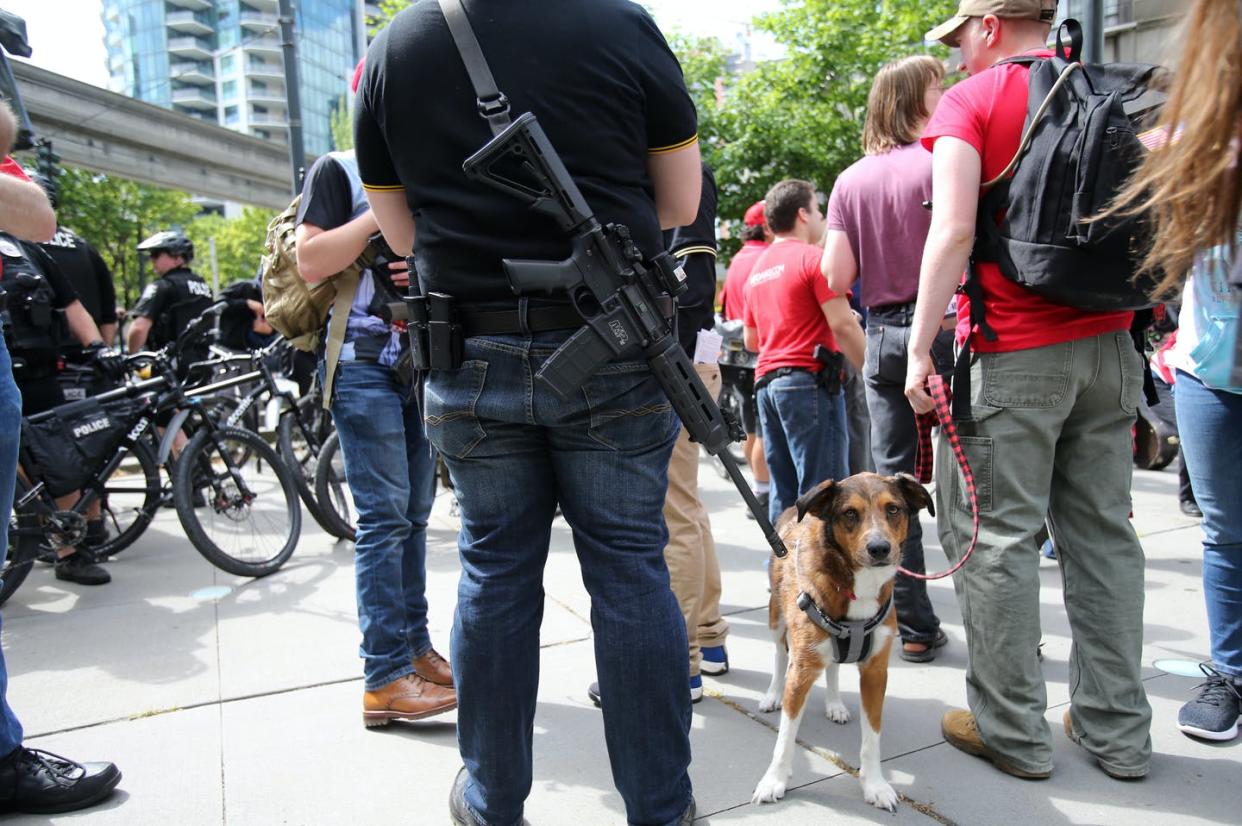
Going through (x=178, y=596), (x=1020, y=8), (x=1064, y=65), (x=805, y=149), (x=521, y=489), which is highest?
(x=805, y=149)

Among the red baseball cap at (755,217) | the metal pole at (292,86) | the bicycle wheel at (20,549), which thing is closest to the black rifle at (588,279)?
the bicycle wheel at (20,549)

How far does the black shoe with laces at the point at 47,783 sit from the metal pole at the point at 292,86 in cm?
714

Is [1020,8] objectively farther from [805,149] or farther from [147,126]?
[147,126]

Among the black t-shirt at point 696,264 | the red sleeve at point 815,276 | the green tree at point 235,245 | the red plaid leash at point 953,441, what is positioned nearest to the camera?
the red plaid leash at point 953,441

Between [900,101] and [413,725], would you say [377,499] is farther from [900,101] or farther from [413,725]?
[900,101]

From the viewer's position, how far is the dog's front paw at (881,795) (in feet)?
8.52

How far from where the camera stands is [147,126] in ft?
58.9

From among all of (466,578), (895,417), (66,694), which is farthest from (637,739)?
(66,694)

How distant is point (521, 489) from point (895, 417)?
2065mm

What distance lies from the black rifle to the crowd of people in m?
0.05

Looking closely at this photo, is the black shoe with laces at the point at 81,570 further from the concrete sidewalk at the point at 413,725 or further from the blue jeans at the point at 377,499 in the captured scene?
the blue jeans at the point at 377,499

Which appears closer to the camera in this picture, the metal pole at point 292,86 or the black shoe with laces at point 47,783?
the black shoe with laces at point 47,783

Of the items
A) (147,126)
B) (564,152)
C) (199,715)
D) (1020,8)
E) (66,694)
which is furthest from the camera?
(147,126)

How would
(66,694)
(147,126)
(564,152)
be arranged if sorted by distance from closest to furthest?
(564,152)
(66,694)
(147,126)
